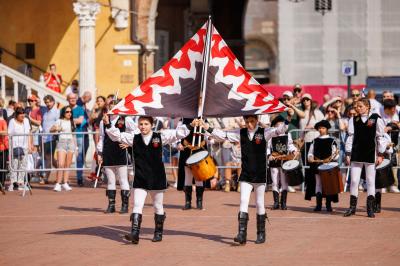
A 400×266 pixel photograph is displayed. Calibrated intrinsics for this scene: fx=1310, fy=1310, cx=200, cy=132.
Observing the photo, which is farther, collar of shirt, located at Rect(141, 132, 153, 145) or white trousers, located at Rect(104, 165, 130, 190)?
white trousers, located at Rect(104, 165, 130, 190)

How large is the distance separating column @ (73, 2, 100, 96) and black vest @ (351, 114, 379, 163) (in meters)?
12.6

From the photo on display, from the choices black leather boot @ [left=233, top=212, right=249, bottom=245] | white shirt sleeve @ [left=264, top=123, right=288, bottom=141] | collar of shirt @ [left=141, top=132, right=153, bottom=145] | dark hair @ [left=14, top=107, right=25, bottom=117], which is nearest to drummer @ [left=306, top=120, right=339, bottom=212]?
white shirt sleeve @ [left=264, top=123, right=288, bottom=141]

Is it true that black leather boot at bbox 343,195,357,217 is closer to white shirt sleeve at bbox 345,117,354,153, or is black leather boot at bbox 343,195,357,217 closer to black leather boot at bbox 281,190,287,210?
white shirt sleeve at bbox 345,117,354,153

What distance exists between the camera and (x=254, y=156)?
50.7 ft

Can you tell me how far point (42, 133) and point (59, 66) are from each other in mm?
8817

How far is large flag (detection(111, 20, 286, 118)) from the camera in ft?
53.3

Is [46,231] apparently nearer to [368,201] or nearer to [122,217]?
[122,217]

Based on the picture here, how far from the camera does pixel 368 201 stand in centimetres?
1812

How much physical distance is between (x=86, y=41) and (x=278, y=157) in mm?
11175

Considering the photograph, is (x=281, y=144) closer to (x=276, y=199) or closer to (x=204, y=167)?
(x=276, y=199)

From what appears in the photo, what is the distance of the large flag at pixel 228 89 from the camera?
1608cm

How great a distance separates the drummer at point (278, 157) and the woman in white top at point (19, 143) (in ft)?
17.2

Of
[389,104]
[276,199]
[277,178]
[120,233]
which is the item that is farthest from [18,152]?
[120,233]

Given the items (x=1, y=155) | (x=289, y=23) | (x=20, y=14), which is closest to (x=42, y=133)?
(x=1, y=155)
